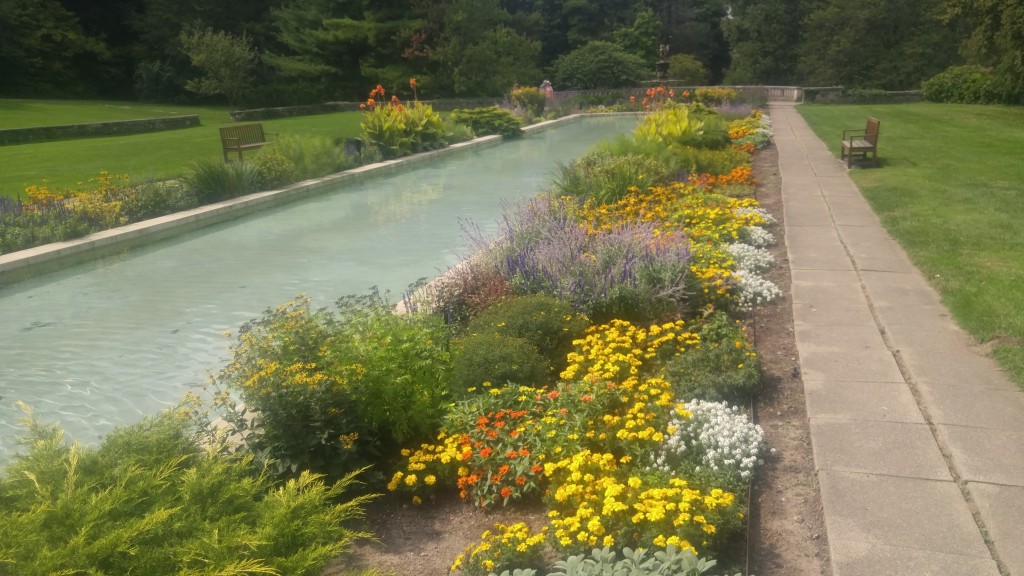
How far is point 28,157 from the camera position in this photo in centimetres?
1684

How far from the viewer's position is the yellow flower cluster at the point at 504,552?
289cm

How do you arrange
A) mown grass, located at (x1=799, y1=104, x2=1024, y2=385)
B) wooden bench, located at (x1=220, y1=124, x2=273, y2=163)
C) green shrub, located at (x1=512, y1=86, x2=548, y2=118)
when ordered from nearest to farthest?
1. mown grass, located at (x1=799, y1=104, x2=1024, y2=385)
2. wooden bench, located at (x1=220, y1=124, x2=273, y2=163)
3. green shrub, located at (x1=512, y1=86, x2=548, y2=118)

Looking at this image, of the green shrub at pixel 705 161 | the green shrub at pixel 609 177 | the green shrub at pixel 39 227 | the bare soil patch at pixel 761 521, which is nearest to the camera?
the bare soil patch at pixel 761 521

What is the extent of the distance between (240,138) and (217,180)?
294cm

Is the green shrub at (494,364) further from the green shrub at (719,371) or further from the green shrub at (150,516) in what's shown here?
the green shrub at (150,516)

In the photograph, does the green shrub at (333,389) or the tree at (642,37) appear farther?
the tree at (642,37)

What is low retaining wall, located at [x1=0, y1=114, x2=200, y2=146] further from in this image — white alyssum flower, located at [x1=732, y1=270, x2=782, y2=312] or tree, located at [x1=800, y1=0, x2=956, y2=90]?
tree, located at [x1=800, y1=0, x2=956, y2=90]

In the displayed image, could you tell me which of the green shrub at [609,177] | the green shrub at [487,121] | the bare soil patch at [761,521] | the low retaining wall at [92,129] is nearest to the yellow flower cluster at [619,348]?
the bare soil patch at [761,521]

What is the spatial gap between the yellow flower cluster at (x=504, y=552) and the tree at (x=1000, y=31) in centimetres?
2136

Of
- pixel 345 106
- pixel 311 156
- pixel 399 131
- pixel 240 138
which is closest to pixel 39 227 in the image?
pixel 311 156

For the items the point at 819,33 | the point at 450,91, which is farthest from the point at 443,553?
the point at 819,33

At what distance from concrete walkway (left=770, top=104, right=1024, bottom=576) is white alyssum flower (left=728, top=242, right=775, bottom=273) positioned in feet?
0.96

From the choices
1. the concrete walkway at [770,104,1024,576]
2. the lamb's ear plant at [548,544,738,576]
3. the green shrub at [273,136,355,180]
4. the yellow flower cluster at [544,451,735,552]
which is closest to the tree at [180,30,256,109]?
the green shrub at [273,136,355,180]

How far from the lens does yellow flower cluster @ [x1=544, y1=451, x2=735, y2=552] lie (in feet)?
9.45
